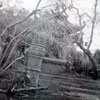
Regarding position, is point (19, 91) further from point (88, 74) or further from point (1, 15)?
point (88, 74)

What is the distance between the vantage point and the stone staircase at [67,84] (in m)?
18.0

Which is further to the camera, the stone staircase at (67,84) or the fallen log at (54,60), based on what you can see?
the fallen log at (54,60)

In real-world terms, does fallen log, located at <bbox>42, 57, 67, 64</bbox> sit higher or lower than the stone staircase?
higher

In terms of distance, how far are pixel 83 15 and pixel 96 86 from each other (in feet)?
18.5

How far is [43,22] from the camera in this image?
46.9 feet

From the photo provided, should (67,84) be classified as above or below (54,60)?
below

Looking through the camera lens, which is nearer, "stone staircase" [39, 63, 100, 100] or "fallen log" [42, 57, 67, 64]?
"stone staircase" [39, 63, 100, 100]

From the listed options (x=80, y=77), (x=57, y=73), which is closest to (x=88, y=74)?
(x=80, y=77)

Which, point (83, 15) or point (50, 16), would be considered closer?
point (50, 16)

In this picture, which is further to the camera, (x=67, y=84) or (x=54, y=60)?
(x=54, y=60)

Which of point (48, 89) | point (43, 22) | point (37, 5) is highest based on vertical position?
point (37, 5)

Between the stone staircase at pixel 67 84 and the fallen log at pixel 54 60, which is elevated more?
the fallen log at pixel 54 60

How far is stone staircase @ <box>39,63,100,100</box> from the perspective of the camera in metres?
18.0

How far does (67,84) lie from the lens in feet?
64.0
